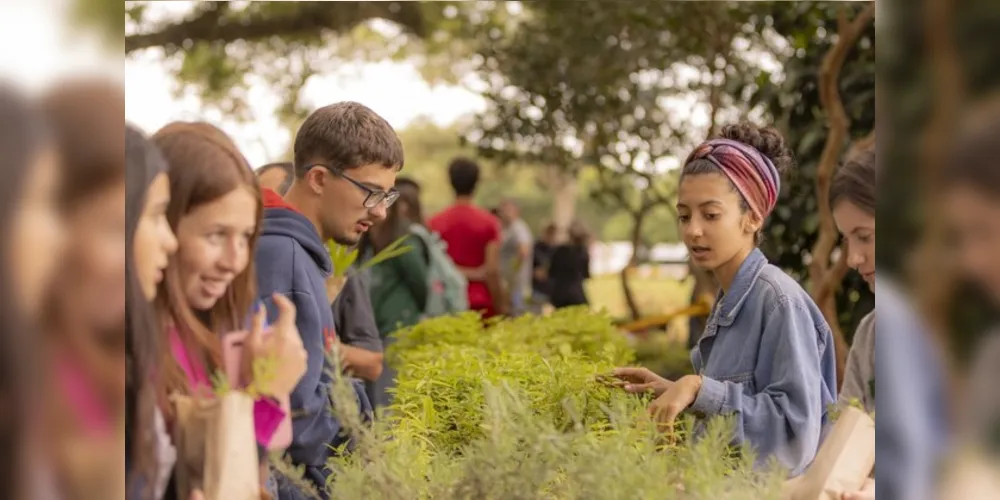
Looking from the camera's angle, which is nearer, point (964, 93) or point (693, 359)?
point (964, 93)

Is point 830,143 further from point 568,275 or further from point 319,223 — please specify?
point 568,275

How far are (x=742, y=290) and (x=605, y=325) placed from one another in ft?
6.63

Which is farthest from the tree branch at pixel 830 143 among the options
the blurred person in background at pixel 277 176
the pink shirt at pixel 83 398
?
the pink shirt at pixel 83 398

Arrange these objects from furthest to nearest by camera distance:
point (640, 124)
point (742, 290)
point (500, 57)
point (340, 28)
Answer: point (500, 57) → point (640, 124) → point (340, 28) → point (742, 290)

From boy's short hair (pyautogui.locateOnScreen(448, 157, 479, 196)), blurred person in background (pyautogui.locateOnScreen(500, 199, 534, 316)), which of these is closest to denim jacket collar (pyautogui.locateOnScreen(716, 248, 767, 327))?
boy's short hair (pyautogui.locateOnScreen(448, 157, 479, 196))

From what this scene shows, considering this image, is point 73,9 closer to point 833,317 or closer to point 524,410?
point 524,410

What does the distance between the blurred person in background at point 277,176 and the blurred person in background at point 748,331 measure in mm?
908

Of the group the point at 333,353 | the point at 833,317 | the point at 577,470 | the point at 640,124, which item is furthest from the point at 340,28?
the point at 577,470

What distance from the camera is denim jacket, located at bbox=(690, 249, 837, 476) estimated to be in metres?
2.58

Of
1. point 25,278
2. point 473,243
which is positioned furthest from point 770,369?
point 473,243

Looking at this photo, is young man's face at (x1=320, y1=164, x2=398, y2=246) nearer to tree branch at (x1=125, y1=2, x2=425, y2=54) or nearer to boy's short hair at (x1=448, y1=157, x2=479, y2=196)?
tree branch at (x1=125, y1=2, x2=425, y2=54)

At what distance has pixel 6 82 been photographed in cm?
220

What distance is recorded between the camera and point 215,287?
2.36 m

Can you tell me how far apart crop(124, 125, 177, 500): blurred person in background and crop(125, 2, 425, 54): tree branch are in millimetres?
2592
